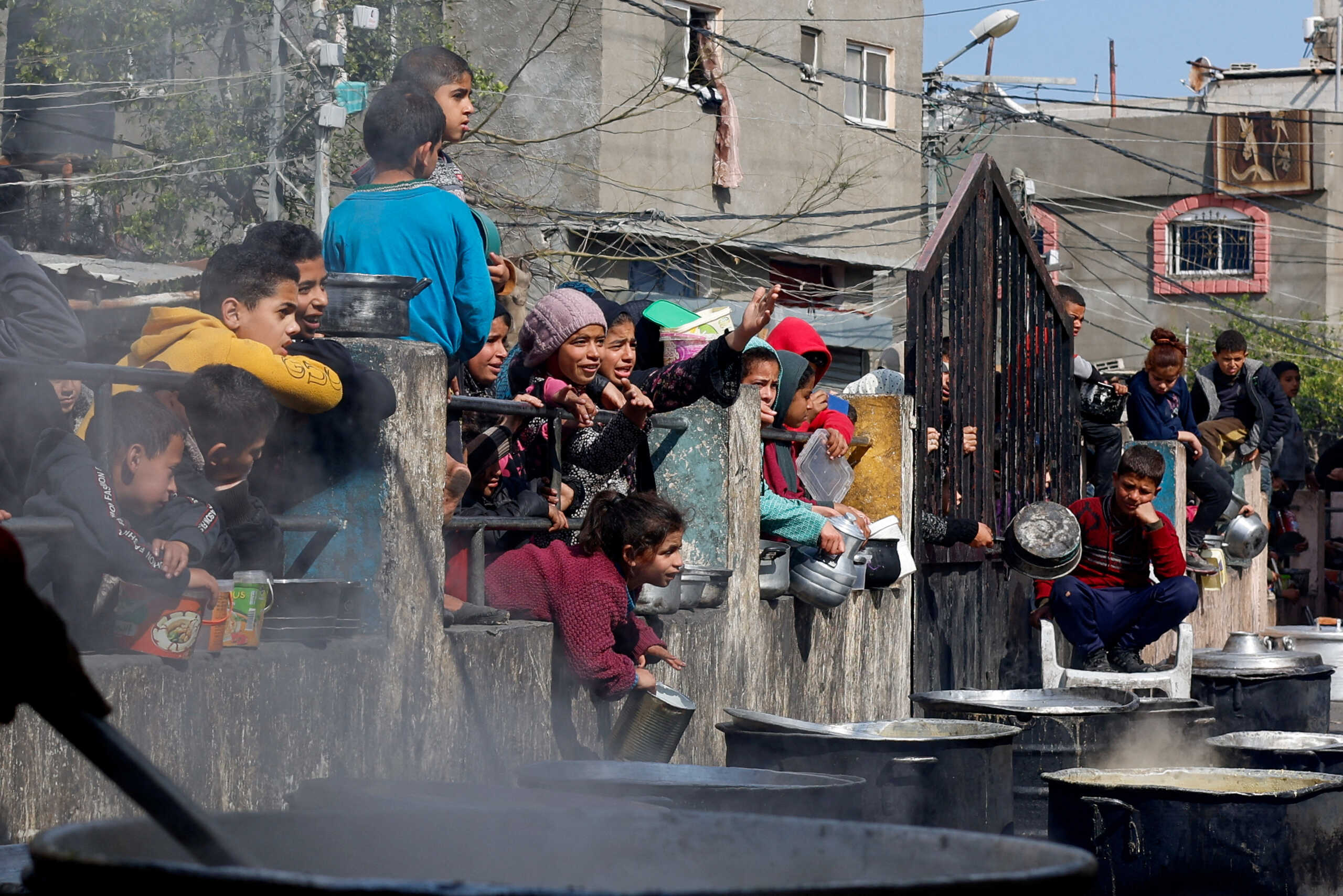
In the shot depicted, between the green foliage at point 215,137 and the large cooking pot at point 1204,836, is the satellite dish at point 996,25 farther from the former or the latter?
the large cooking pot at point 1204,836

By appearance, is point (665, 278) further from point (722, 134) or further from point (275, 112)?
point (275, 112)

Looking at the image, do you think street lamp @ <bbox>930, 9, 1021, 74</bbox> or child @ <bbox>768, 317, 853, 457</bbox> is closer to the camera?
child @ <bbox>768, 317, 853, 457</bbox>

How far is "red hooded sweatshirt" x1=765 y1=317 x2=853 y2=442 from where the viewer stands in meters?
7.80

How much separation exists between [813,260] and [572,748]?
59.1 feet

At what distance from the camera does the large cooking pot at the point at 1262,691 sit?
8.04 metres

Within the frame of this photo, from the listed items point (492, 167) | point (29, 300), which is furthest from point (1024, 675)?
point (492, 167)

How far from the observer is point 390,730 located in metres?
4.28

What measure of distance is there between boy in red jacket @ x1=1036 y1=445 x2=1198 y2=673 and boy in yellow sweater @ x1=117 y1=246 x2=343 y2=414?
5397 millimetres

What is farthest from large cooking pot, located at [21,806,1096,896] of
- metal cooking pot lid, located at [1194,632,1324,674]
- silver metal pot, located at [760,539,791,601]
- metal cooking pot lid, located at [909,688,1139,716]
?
metal cooking pot lid, located at [1194,632,1324,674]

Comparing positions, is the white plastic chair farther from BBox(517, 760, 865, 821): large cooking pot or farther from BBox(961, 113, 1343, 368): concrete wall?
BBox(961, 113, 1343, 368): concrete wall

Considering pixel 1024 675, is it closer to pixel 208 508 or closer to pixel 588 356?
pixel 588 356

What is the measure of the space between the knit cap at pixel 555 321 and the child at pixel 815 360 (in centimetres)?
222

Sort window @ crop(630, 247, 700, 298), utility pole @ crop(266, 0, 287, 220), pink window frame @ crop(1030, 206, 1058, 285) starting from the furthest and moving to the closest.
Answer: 1. pink window frame @ crop(1030, 206, 1058, 285)
2. window @ crop(630, 247, 700, 298)
3. utility pole @ crop(266, 0, 287, 220)

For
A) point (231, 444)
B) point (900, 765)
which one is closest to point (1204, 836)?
point (900, 765)
